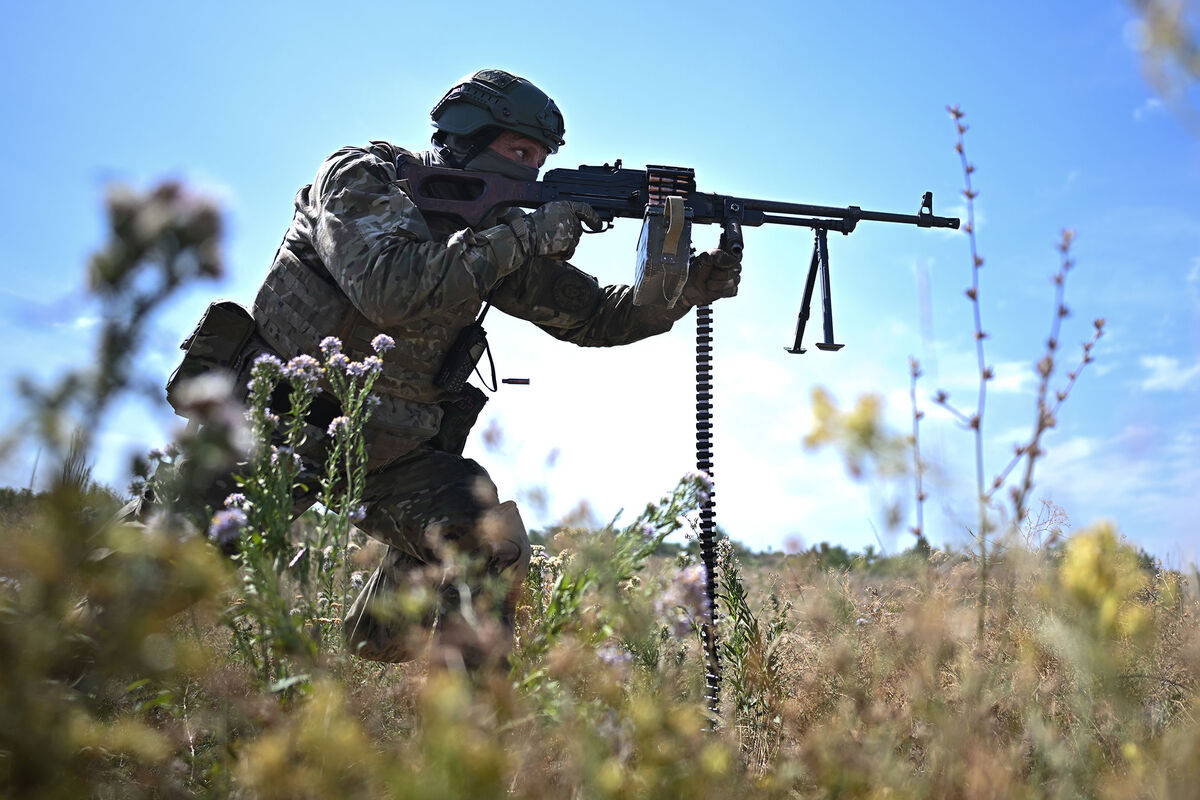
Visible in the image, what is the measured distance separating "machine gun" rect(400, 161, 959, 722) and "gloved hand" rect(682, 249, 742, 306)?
0.07 metres

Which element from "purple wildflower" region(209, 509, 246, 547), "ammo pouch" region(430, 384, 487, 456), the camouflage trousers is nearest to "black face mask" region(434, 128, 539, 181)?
"ammo pouch" region(430, 384, 487, 456)

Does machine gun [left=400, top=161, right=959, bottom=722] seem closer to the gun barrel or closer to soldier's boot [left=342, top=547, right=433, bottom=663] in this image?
the gun barrel

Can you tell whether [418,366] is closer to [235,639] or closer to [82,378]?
[235,639]

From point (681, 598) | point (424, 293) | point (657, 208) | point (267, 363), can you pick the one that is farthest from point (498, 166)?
point (681, 598)

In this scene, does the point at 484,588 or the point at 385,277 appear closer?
the point at 484,588

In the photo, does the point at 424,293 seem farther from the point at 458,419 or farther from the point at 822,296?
the point at 822,296

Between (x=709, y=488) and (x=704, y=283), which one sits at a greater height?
(x=704, y=283)

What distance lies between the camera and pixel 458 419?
Result: 479 centimetres

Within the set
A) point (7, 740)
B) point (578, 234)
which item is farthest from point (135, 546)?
point (578, 234)

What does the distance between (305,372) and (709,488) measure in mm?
1220

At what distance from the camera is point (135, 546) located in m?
1.44

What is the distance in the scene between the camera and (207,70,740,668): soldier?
13.0 ft

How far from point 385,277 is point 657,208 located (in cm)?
161

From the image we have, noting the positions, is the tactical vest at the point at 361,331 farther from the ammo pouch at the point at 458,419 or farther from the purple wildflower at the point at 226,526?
the purple wildflower at the point at 226,526
